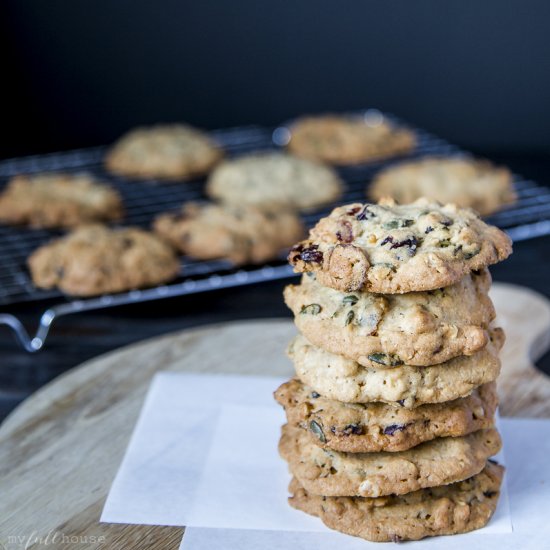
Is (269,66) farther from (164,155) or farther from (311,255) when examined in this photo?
(311,255)

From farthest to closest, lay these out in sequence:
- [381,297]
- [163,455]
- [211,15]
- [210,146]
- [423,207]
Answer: [211,15] → [210,146] → [163,455] → [423,207] → [381,297]

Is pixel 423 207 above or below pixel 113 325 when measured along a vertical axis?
above

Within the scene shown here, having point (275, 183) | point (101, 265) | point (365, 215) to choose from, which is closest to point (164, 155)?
point (275, 183)

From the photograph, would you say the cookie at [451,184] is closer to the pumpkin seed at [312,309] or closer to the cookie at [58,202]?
the cookie at [58,202]

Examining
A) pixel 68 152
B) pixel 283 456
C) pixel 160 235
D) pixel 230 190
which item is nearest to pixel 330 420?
pixel 283 456

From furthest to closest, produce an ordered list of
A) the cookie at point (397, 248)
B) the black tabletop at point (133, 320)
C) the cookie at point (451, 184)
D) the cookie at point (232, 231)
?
the cookie at point (451, 184), the cookie at point (232, 231), the black tabletop at point (133, 320), the cookie at point (397, 248)

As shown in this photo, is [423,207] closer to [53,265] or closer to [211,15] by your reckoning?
[53,265]

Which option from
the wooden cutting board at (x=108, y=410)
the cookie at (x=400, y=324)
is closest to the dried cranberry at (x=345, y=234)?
the cookie at (x=400, y=324)
